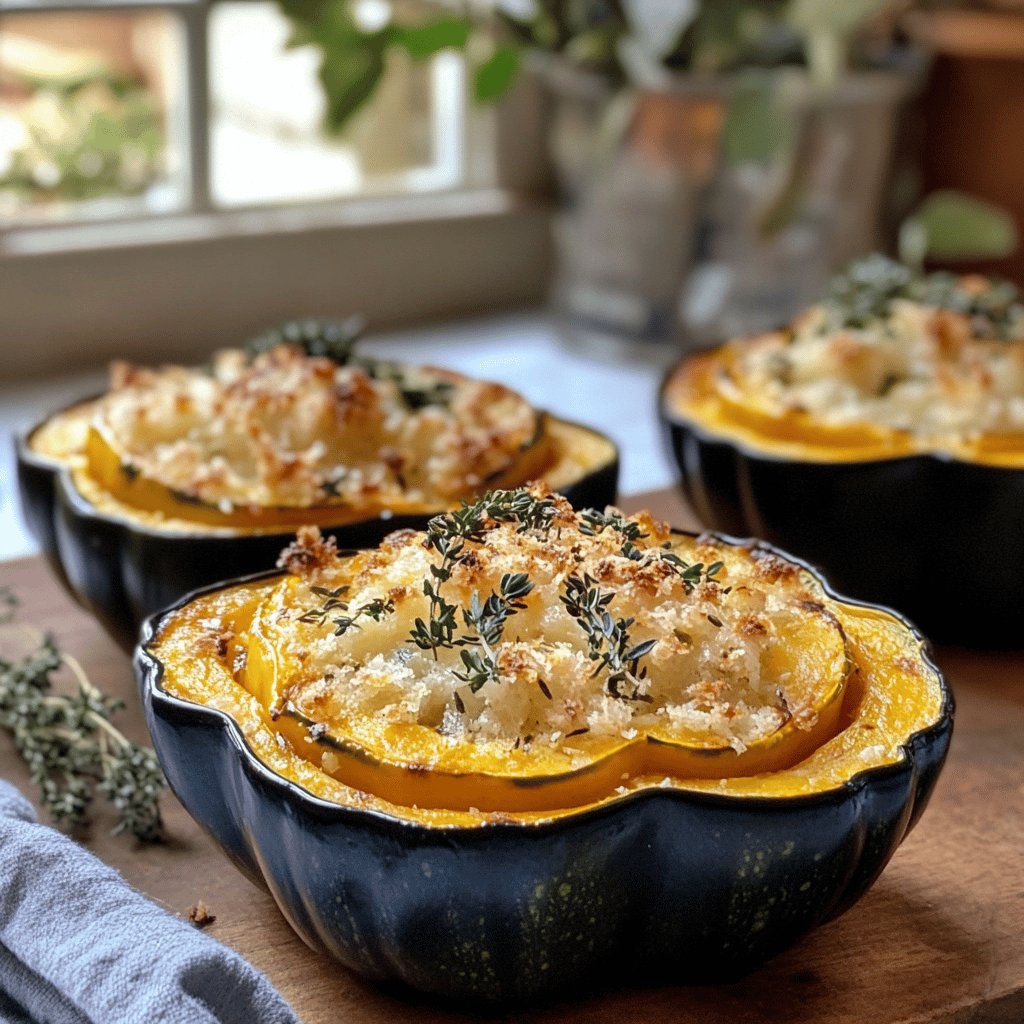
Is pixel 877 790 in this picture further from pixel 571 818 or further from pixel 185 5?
pixel 185 5

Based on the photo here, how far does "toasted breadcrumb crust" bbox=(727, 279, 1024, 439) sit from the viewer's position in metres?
2.39

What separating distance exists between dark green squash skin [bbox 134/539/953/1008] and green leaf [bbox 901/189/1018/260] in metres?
2.56

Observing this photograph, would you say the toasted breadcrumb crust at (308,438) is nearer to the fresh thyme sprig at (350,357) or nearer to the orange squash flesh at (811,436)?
the fresh thyme sprig at (350,357)

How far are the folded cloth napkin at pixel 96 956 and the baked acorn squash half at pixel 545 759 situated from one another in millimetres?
100

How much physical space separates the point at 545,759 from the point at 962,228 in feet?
9.32

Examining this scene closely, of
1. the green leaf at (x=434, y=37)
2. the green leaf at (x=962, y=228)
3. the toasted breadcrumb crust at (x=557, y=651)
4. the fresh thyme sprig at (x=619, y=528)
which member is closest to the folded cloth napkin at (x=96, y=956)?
the toasted breadcrumb crust at (x=557, y=651)

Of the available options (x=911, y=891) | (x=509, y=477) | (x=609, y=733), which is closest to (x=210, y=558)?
(x=509, y=477)

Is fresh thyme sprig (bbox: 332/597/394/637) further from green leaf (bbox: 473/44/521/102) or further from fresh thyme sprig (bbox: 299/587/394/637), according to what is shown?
green leaf (bbox: 473/44/521/102)

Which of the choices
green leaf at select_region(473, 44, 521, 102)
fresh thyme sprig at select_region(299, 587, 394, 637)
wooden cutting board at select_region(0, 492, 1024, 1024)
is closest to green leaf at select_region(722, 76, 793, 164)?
green leaf at select_region(473, 44, 521, 102)

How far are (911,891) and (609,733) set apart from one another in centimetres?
49

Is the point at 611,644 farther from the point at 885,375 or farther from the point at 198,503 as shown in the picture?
the point at 885,375

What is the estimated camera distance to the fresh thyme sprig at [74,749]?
1805mm

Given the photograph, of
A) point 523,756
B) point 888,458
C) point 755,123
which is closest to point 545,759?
point 523,756

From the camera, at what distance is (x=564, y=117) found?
150 inches
